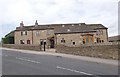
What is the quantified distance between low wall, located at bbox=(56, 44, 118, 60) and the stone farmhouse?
91.7 feet

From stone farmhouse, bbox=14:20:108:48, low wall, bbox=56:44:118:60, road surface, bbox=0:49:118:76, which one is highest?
stone farmhouse, bbox=14:20:108:48

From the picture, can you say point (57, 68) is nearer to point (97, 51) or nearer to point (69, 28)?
point (97, 51)

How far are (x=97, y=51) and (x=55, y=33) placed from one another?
3599cm

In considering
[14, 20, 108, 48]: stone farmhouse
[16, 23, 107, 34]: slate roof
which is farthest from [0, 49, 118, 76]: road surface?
[16, 23, 107, 34]: slate roof

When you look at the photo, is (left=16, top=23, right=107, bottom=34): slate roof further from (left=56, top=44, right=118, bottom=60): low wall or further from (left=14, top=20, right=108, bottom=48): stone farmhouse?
(left=56, top=44, right=118, bottom=60): low wall

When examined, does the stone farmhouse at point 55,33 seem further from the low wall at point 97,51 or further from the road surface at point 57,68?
the road surface at point 57,68

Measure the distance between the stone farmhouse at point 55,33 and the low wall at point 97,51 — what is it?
27950 mm

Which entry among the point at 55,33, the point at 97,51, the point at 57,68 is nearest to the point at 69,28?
the point at 55,33

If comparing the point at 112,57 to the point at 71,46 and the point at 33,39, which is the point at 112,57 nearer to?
the point at 71,46

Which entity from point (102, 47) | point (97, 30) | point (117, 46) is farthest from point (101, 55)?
point (97, 30)

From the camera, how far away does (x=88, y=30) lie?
199ft

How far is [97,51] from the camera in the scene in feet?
83.8

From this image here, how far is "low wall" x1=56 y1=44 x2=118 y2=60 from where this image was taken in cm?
2309

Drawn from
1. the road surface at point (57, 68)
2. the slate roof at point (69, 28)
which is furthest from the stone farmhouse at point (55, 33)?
the road surface at point (57, 68)
